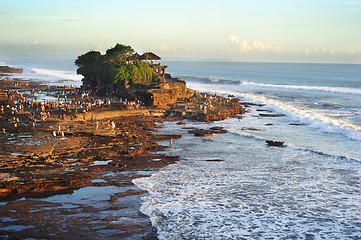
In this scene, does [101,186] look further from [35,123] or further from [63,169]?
[35,123]

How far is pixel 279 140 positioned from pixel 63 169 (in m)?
21.4

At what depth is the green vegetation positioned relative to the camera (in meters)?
56.5

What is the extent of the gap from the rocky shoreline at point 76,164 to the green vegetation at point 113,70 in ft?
39.6

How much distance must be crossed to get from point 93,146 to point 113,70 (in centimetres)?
3065

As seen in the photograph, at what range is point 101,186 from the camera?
66.2 ft

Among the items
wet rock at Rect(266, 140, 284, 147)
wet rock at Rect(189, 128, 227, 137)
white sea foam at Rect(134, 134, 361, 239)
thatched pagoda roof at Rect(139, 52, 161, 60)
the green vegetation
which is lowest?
white sea foam at Rect(134, 134, 361, 239)

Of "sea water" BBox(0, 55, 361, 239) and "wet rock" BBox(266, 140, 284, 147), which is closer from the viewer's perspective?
"sea water" BBox(0, 55, 361, 239)

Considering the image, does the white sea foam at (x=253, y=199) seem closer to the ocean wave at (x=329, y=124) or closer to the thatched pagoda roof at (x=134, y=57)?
the ocean wave at (x=329, y=124)

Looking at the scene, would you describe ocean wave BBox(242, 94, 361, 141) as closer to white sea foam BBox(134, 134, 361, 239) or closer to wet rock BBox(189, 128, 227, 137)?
white sea foam BBox(134, 134, 361, 239)

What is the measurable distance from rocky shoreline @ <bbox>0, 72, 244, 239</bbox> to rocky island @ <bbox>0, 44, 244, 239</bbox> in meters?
0.05

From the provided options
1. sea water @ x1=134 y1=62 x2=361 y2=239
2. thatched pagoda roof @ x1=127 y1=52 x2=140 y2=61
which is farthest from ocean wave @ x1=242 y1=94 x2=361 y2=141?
thatched pagoda roof @ x1=127 y1=52 x2=140 y2=61

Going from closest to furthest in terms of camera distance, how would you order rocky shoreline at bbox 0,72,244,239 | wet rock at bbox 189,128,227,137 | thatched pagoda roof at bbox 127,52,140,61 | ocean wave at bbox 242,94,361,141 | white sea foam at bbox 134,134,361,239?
Result: rocky shoreline at bbox 0,72,244,239 → white sea foam at bbox 134,134,361,239 → wet rock at bbox 189,128,227,137 → ocean wave at bbox 242,94,361,141 → thatched pagoda roof at bbox 127,52,140,61

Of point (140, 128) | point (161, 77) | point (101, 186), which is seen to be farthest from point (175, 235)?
point (161, 77)

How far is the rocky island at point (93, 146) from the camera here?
622 inches
